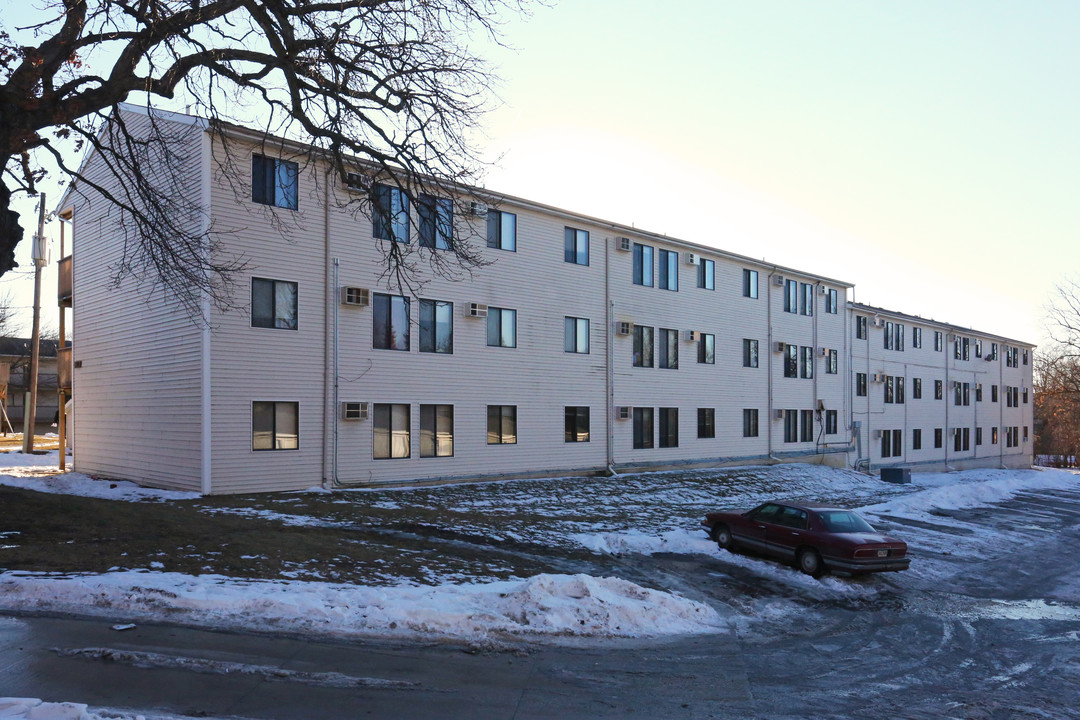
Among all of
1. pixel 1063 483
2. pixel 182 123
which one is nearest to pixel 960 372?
pixel 1063 483

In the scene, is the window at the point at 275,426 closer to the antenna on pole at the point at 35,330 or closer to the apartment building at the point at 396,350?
the apartment building at the point at 396,350

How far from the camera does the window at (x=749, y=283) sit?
3619 centimetres

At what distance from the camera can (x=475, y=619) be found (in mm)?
9516

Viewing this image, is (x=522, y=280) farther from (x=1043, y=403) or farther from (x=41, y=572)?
(x=1043, y=403)

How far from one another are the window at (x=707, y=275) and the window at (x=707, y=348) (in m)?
2.12

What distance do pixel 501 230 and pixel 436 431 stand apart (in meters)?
7.11

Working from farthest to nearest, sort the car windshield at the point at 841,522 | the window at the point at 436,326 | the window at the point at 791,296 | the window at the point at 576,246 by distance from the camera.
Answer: the window at the point at 791,296 < the window at the point at 576,246 < the window at the point at 436,326 < the car windshield at the point at 841,522

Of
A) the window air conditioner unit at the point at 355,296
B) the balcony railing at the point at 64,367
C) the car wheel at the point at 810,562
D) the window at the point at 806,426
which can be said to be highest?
the window air conditioner unit at the point at 355,296

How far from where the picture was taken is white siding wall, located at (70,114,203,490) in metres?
19.8

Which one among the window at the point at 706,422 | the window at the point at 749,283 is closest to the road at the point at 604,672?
the window at the point at 706,422

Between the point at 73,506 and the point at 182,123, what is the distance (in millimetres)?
10746

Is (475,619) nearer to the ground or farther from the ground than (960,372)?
nearer to the ground

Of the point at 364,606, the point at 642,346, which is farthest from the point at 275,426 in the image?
the point at 642,346

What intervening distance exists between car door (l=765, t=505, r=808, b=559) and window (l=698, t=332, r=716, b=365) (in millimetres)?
17710
